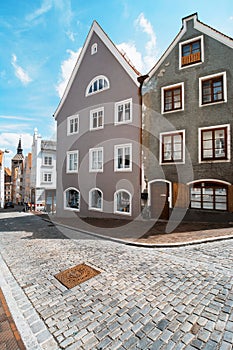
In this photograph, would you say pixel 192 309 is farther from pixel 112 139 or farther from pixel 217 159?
pixel 112 139

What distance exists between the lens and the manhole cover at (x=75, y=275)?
5273 mm

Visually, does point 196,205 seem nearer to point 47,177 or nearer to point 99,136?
point 99,136

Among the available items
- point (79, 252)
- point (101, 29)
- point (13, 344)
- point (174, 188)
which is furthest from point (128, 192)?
point (101, 29)

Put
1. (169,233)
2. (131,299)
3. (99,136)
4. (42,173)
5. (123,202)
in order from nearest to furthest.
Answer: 1. (131,299)
2. (169,233)
3. (123,202)
4. (99,136)
5. (42,173)

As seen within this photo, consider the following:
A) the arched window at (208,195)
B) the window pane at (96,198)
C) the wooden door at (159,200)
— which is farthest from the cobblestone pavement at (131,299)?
the window pane at (96,198)

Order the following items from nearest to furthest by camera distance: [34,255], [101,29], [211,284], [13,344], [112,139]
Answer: [13,344] < [211,284] < [34,255] < [112,139] < [101,29]

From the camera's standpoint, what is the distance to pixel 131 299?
435 cm

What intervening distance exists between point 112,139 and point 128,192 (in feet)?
14.5

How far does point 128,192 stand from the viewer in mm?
14148

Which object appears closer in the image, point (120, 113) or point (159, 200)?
point (159, 200)

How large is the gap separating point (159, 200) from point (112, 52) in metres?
12.4

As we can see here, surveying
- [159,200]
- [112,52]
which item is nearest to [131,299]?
[159,200]

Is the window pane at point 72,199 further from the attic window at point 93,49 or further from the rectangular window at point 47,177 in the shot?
the rectangular window at point 47,177

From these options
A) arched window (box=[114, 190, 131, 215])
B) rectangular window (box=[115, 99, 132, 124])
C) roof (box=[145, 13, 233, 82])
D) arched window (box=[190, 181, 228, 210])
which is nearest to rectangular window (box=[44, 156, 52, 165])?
rectangular window (box=[115, 99, 132, 124])
